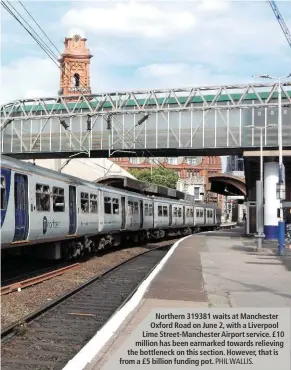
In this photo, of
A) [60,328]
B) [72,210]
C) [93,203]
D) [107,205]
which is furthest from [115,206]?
[60,328]

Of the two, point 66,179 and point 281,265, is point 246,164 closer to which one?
point 281,265

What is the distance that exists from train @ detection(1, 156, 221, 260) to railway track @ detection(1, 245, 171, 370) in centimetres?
202

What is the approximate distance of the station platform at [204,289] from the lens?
6.99 meters

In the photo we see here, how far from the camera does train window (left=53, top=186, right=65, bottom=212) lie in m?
15.4

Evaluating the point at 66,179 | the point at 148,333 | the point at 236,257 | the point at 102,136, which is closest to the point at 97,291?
the point at 66,179

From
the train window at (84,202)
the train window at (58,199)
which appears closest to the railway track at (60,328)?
the train window at (58,199)

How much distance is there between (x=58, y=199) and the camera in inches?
619

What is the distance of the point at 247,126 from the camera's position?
1597 inches

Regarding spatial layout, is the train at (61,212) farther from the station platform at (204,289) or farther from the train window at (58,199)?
the station platform at (204,289)

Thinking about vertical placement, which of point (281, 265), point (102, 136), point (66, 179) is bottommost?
point (281, 265)

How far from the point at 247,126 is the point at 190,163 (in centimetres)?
8154

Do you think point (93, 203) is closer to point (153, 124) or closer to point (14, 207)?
point (14, 207)

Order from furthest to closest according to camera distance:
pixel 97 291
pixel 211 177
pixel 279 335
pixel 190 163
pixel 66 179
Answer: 1. pixel 190 163
2. pixel 211 177
3. pixel 66 179
4. pixel 97 291
5. pixel 279 335

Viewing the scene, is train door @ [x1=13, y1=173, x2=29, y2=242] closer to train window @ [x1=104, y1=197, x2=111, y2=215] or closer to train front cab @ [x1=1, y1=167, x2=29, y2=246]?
train front cab @ [x1=1, y1=167, x2=29, y2=246]
